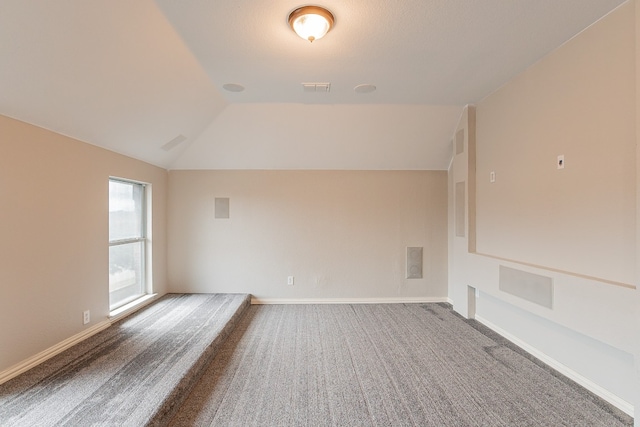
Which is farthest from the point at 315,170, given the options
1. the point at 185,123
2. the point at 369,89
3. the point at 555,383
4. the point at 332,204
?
the point at 555,383

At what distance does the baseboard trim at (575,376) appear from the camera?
1997 millimetres

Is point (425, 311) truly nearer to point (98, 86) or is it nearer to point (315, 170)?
point (315, 170)

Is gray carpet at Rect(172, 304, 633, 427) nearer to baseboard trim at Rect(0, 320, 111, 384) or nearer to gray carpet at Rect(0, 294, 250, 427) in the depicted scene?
gray carpet at Rect(0, 294, 250, 427)

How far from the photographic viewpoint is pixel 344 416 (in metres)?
1.95

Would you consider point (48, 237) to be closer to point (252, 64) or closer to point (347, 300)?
point (252, 64)

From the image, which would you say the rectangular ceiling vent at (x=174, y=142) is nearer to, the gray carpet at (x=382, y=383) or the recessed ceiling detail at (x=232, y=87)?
the recessed ceiling detail at (x=232, y=87)

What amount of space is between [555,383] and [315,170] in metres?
3.67

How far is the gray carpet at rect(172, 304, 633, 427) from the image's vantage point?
1943 mm

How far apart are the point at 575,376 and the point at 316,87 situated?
3619mm

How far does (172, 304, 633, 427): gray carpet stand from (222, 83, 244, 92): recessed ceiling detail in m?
2.84

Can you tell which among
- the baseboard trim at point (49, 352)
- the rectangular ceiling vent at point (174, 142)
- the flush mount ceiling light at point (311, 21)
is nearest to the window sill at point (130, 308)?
the baseboard trim at point (49, 352)

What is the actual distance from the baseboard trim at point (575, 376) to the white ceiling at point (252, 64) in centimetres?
273

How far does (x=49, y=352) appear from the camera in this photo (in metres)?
2.39

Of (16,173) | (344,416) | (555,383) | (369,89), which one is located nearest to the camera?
(344,416)
